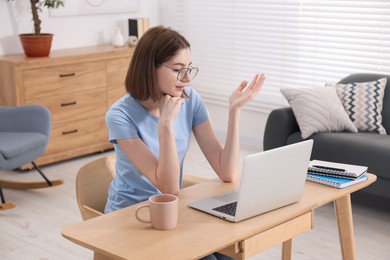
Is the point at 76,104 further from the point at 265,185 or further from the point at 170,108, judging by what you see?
the point at 265,185

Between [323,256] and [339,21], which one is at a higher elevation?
[339,21]

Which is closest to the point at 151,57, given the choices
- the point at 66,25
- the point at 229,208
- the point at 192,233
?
the point at 229,208

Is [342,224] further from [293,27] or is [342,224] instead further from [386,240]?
[293,27]

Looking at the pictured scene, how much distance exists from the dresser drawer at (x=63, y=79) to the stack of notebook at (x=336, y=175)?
306 centimetres

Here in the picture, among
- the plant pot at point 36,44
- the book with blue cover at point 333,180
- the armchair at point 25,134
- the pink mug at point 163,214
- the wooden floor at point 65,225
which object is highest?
the plant pot at point 36,44

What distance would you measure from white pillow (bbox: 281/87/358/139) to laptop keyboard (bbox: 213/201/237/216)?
92.4 inches

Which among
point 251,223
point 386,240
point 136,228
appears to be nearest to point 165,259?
point 136,228

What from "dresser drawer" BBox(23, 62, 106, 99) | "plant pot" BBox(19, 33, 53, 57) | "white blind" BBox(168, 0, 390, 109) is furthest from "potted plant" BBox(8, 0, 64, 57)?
"white blind" BBox(168, 0, 390, 109)

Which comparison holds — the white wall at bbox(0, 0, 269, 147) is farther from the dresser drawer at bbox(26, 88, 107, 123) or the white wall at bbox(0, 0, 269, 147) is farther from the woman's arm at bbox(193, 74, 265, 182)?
the woman's arm at bbox(193, 74, 265, 182)

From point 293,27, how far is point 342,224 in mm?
3027

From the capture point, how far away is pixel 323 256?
147 inches

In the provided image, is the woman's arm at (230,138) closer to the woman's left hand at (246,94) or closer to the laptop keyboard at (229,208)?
the woman's left hand at (246,94)

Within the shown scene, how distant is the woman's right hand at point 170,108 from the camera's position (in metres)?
2.51

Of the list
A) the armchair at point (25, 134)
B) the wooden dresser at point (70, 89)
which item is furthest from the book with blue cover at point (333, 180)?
the wooden dresser at point (70, 89)
